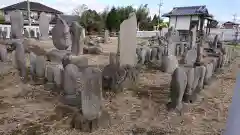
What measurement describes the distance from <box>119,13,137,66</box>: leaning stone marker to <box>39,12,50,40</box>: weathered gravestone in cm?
897

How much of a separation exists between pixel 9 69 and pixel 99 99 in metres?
4.19

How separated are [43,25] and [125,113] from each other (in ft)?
37.0

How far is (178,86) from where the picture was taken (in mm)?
3885

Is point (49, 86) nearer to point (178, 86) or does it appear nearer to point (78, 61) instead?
point (78, 61)

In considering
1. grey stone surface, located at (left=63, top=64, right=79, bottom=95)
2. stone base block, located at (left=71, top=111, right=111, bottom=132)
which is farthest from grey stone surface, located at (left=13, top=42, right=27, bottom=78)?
stone base block, located at (left=71, top=111, right=111, bottom=132)

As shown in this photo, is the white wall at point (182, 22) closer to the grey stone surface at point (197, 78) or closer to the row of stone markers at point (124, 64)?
the row of stone markers at point (124, 64)

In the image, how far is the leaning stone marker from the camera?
5.68 m

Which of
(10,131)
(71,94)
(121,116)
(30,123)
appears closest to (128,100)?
(121,116)

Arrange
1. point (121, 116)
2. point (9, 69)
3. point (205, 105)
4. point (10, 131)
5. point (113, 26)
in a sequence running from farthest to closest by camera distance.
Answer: point (113, 26)
point (9, 69)
point (205, 105)
point (121, 116)
point (10, 131)

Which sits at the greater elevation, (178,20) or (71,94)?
(178,20)

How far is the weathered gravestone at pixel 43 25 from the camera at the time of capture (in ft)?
43.9

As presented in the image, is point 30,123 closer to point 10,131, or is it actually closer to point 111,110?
point 10,131

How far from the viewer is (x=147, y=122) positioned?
11.7ft

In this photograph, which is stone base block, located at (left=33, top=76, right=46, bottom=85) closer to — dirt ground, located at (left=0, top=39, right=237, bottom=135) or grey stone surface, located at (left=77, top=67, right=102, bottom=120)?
dirt ground, located at (left=0, top=39, right=237, bottom=135)
